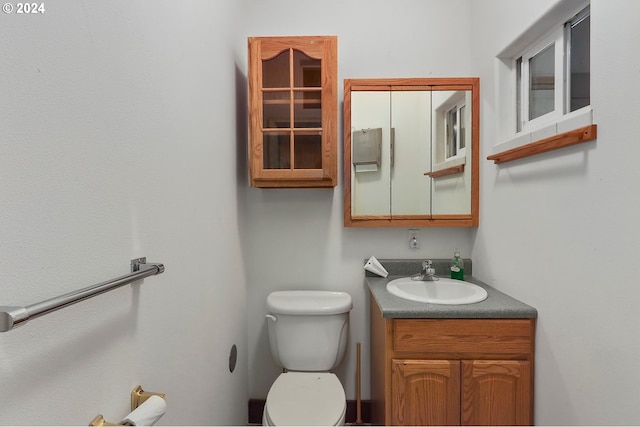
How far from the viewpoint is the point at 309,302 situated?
1.56m

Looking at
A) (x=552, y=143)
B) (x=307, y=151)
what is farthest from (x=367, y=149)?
(x=552, y=143)

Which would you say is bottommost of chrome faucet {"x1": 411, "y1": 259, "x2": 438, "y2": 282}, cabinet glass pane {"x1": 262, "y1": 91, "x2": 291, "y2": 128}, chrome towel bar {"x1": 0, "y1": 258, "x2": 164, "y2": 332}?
chrome faucet {"x1": 411, "y1": 259, "x2": 438, "y2": 282}

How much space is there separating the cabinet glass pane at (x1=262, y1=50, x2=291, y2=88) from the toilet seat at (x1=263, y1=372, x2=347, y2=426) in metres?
1.44

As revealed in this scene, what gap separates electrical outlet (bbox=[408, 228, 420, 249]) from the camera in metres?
1.77

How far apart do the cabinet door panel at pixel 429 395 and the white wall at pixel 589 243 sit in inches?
12.9

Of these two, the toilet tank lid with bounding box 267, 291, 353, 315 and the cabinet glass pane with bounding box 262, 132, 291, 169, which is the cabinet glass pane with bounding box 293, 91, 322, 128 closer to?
the cabinet glass pane with bounding box 262, 132, 291, 169

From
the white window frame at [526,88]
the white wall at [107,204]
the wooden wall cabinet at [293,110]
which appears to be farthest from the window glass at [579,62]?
the white wall at [107,204]

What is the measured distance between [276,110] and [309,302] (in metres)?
1.01

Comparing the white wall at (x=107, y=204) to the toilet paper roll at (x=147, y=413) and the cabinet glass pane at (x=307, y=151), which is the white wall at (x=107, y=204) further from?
the cabinet glass pane at (x=307, y=151)

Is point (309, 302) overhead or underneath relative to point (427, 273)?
underneath

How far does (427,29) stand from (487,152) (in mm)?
812

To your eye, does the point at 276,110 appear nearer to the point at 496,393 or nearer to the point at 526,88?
the point at 526,88

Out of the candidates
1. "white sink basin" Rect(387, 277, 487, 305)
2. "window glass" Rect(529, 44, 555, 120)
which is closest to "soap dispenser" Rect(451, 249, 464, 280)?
"white sink basin" Rect(387, 277, 487, 305)

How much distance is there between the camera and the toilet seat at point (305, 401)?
1135 mm
